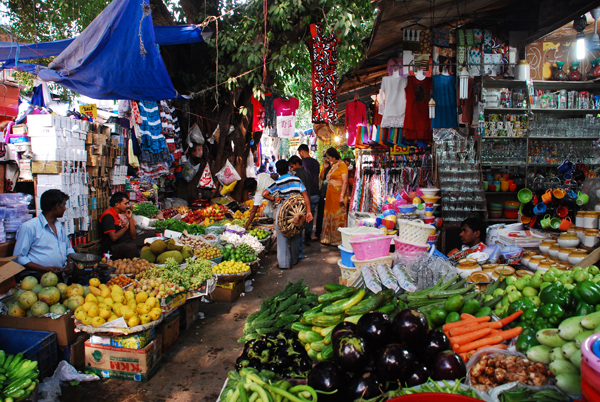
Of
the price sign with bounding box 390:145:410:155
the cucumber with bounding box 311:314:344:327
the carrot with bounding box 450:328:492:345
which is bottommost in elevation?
the cucumber with bounding box 311:314:344:327

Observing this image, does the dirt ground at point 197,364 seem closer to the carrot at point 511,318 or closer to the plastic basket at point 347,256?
the plastic basket at point 347,256

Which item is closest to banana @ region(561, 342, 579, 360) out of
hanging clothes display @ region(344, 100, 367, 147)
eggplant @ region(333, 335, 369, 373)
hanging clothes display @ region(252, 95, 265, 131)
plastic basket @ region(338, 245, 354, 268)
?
eggplant @ region(333, 335, 369, 373)

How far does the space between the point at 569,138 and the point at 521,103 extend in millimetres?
1138

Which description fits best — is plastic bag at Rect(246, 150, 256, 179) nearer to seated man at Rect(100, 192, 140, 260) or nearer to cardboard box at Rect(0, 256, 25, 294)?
seated man at Rect(100, 192, 140, 260)

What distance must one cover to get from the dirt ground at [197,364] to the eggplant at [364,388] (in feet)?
4.95

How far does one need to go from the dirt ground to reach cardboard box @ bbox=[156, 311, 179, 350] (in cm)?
8

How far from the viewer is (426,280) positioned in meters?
3.58

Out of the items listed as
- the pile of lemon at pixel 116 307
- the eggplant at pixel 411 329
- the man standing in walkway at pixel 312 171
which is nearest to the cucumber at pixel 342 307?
the eggplant at pixel 411 329

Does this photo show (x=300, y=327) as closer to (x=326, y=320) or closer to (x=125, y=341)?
(x=326, y=320)

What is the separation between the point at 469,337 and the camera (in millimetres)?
2357

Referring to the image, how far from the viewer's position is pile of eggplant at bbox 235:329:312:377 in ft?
7.85

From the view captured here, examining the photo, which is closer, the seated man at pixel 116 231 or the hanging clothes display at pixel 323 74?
the seated man at pixel 116 231

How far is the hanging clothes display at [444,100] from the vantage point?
732 cm

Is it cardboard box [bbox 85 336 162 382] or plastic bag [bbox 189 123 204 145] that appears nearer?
cardboard box [bbox 85 336 162 382]
